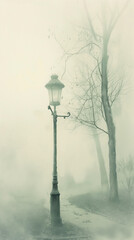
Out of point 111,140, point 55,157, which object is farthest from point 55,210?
point 111,140

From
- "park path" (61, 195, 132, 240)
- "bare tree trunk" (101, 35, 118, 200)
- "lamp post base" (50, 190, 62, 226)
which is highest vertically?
"bare tree trunk" (101, 35, 118, 200)

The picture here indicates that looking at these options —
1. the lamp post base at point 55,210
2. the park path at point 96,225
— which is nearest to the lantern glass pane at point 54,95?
the lamp post base at point 55,210

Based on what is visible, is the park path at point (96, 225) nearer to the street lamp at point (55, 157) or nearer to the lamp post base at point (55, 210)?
the lamp post base at point (55, 210)

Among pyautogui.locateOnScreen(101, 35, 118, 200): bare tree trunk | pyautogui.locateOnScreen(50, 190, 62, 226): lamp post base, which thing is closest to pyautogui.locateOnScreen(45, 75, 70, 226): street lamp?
pyautogui.locateOnScreen(50, 190, 62, 226): lamp post base

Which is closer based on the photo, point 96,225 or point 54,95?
point 96,225

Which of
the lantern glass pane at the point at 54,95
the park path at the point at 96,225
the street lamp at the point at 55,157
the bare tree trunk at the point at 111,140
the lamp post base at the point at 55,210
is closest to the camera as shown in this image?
the park path at the point at 96,225

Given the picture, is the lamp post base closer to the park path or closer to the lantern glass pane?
the park path

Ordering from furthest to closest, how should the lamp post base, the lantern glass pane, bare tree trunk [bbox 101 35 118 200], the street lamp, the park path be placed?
bare tree trunk [bbox 101 35 118 200]
the lantern glass pane
the street lamp
the lamp post base
the park path

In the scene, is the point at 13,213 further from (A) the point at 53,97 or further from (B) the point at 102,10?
(B) the point at 102,10

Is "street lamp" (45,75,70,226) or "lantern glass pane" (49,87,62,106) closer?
"street lamp" (45,75,70,226)

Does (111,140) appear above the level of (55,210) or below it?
above

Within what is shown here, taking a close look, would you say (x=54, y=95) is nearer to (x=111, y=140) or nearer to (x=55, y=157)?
(x=55, y=157)

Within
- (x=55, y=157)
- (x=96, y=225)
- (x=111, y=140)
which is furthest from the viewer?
(x=111, y=140)

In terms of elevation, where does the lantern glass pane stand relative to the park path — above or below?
above
